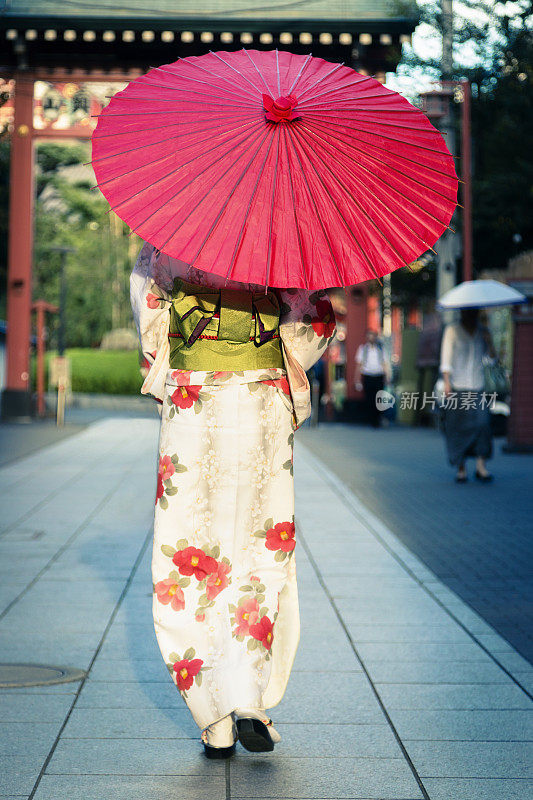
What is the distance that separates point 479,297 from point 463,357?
0.86 metres

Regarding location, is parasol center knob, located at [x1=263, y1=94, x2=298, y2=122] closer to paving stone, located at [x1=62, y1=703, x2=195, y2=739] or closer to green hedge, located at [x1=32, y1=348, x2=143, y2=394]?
paving stone, located at [x1=62, y1=703, x2=195, y2=739]

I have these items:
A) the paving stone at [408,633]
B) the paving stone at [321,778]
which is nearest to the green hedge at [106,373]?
the paving stone at [408,633]

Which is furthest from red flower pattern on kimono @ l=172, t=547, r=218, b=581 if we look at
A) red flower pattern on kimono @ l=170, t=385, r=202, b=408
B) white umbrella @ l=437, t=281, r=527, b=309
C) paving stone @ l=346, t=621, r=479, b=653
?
white umbrella @ l=437, t=281, r=527, b=309

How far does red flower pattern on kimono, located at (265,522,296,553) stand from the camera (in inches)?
135

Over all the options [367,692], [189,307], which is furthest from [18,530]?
[189,307]

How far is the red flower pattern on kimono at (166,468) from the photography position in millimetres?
3398

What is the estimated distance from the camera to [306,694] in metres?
4.04

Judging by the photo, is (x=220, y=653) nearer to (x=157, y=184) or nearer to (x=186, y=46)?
(x=157, y=184)

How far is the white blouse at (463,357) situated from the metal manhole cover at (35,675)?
7076mm

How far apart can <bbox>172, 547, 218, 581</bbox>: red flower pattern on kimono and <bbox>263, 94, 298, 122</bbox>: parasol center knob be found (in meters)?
1.41

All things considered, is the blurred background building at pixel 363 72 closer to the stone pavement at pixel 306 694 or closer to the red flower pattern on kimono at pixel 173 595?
the stone pavement at pixel 306 694

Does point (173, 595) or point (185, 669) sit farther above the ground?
point (173, 595)

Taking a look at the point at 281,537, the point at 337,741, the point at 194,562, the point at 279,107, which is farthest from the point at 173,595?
the point at 279,107

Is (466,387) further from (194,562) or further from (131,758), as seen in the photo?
(131,758)
